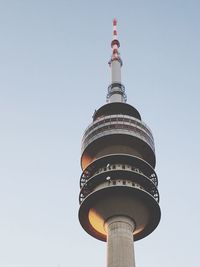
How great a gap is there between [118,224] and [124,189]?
13.4ft

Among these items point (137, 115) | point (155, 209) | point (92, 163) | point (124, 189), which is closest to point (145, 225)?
point (155, 209)

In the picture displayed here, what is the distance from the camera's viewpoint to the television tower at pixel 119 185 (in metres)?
48.3

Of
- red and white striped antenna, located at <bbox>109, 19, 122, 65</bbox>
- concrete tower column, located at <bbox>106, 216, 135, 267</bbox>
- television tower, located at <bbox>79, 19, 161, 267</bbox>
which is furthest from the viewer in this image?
red and white striped antenna, located at <bbox>109, 19, 122, 65</bbox>

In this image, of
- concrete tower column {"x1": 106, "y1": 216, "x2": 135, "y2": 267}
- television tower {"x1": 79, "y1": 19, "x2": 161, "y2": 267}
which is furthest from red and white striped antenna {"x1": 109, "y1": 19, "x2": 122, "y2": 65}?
concrete tower column {"x1": 106, "y1": 216, "x2": 135, "y2": 267}

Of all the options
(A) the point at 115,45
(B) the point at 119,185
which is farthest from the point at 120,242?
(A) the point at 115,45

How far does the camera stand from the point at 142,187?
52.1 metres

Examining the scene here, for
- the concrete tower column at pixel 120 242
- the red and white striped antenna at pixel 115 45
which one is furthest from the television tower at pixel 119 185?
the red and white striped antenna at pixel 115 45

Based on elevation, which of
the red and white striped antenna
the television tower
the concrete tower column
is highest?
the red and white striped antenna

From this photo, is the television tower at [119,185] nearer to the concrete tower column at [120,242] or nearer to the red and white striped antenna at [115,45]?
the concrete tower column at [120,242]

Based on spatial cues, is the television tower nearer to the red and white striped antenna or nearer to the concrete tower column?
the concrete tower column

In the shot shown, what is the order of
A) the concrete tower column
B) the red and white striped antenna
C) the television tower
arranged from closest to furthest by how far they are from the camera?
the concrete tower column < the television tower < the red and white striped antenna

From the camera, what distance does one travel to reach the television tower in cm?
4831

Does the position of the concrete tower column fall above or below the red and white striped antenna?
below

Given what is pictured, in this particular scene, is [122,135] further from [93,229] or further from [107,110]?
[93,229]
